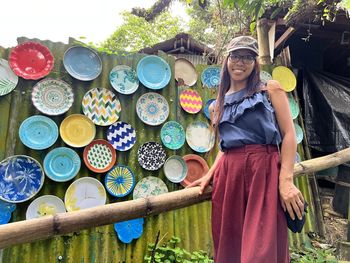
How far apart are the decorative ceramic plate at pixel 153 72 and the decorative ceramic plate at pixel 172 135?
44cm

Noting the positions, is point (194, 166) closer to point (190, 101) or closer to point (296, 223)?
point (190, 101)

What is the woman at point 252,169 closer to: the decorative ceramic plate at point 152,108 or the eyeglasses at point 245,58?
the eyeglasses at point 245,58

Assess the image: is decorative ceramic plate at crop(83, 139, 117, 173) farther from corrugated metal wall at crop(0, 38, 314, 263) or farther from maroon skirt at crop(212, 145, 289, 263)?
maroon skirt at crop(212, 145, 289, 263)

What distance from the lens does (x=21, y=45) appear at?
110 inches

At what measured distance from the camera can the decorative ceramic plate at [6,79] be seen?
268 cm

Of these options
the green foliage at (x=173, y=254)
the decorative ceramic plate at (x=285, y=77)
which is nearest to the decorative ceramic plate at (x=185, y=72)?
the decorative ceramic plate at (x=285, y=77)

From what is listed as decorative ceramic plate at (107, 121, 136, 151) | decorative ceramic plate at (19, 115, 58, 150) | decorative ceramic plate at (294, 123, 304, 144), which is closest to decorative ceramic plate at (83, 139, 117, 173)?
decorative ceramic plate at (107, 121, 136, 151)

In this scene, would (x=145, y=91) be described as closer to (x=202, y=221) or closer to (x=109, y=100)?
(x=109, y=100)

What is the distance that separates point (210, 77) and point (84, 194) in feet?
6.48

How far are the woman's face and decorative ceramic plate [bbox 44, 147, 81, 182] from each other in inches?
74.6

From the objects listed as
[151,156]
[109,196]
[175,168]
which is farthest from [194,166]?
[109,196]

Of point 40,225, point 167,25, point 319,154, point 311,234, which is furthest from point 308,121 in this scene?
point 167,25

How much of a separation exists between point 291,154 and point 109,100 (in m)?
2.14

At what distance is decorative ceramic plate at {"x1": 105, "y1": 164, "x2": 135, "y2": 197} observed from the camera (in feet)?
9.73
